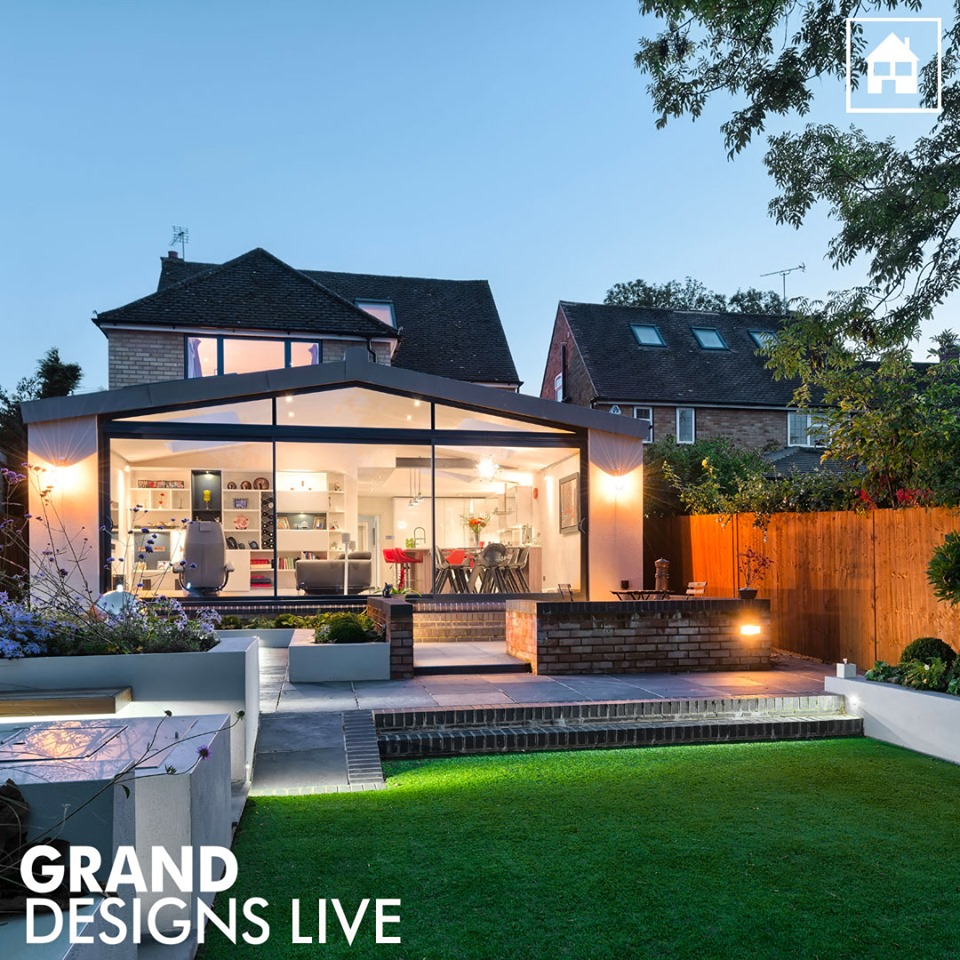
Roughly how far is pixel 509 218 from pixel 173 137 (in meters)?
16.3

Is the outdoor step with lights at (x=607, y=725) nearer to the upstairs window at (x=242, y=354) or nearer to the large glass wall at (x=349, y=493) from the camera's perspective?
the large glass wall at (x=349, y=493)

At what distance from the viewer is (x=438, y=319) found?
23.9 metres

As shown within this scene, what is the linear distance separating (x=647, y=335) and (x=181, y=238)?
46.8ft

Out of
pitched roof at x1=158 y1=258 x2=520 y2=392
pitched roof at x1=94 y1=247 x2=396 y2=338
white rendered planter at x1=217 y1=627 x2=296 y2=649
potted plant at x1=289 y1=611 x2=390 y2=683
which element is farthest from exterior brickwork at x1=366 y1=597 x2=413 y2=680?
pitched roof at x1=158 y1=258 x2=520 y2=392

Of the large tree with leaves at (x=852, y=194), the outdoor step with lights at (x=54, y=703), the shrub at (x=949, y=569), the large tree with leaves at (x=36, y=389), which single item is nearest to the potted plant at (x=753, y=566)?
the large tree with leaves at (x=852, y=194)

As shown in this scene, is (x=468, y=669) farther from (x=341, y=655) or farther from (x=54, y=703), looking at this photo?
(x=54, y=703)

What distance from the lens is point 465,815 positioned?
4.74 metres

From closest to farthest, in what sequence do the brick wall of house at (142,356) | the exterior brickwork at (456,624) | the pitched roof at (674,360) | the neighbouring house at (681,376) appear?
1. the exterior brickwork at (456,624)
2. the brick wall of house at (142,356)
3. the neighbouring house at (681,376)
4. the pitched roof at (674,360)

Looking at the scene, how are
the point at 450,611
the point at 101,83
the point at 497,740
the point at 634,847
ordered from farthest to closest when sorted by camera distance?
the point at 101,83, the point at 450,611, the point at 497,740, the point at 634,847

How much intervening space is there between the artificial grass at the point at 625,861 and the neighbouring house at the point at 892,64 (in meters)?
6.36

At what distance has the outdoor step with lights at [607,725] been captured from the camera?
21.1ft

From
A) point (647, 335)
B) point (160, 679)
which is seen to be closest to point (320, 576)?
point (160, 679)

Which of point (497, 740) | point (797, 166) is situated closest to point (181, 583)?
point (497, 740)

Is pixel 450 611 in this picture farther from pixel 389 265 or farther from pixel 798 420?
pixel 389 265
